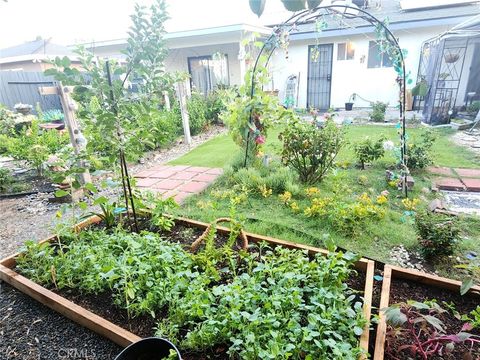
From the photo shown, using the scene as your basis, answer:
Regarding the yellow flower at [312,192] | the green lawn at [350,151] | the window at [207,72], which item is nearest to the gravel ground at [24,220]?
the green lawn at [350,151]

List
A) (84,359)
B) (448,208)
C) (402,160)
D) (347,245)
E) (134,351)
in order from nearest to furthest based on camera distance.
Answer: (134,351) < (84,359) < (347,245) < (448,208) < (402,160)

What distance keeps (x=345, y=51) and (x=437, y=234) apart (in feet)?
29.1

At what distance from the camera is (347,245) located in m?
2.34

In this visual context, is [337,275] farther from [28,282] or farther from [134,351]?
[28,282]

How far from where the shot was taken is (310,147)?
3.45 metres

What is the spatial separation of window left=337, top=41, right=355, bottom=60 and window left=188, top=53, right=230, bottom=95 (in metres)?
3.69

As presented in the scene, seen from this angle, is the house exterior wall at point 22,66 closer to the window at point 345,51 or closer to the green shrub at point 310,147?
the window at point 345,51

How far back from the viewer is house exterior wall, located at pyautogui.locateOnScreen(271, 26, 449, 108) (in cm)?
866

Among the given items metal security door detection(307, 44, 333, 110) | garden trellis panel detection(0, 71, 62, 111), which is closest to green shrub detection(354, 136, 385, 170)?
metal security door detection(307, 44, 333, 110)

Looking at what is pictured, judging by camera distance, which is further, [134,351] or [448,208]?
[448,208]

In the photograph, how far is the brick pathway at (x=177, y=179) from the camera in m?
3.71

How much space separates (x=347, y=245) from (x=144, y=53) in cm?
204

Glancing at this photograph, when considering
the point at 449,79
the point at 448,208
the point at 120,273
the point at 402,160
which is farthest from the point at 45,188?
the point at 449,79

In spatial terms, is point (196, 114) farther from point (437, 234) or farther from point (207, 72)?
point (437, 234)
